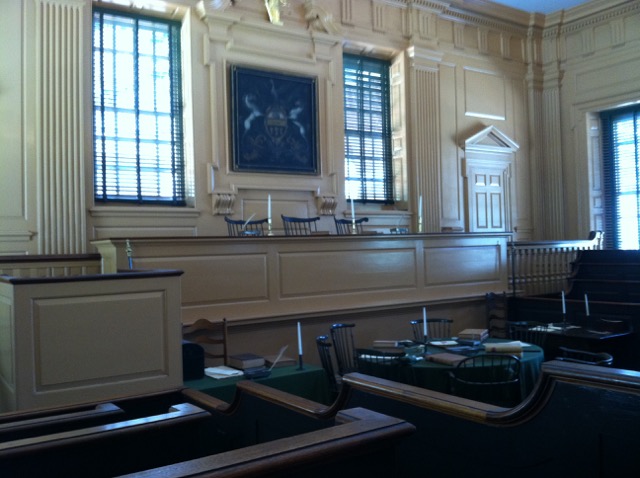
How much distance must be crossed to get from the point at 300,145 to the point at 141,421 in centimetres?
654

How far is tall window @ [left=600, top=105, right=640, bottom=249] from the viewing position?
32.6 feet

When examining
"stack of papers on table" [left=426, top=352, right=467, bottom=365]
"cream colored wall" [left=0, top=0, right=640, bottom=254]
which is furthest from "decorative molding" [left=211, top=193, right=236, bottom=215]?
"stack of papers on table" [left=426, top=352, right=467, bottom=365]

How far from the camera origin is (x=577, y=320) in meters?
6.82

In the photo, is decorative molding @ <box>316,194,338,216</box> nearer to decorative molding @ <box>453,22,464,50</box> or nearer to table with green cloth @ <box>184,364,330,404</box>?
decorative molding @ <box>453,22,464,50</box>

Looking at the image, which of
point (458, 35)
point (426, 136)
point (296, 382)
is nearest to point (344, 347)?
point (296, 382)

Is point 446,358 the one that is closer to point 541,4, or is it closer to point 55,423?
point 55,423

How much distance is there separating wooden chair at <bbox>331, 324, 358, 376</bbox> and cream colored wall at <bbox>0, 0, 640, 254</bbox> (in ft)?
8.01

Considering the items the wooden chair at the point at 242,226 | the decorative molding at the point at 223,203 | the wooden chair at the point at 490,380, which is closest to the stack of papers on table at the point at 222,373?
the wooden chair at the point at 490,380

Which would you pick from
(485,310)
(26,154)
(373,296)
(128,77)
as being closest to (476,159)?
(485,310)

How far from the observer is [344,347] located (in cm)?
589

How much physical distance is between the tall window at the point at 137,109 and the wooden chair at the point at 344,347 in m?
2.91

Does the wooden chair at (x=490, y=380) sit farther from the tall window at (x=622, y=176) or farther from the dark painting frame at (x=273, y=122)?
the tall window at (x=622, y=176)

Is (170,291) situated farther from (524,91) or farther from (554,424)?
(524,91)

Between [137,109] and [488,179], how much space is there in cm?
580
